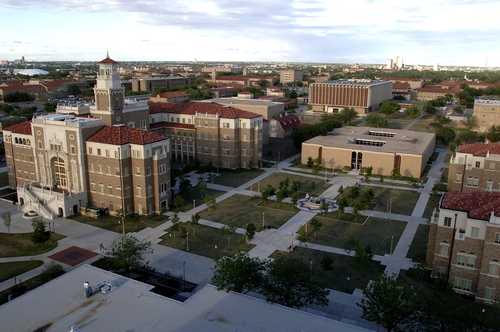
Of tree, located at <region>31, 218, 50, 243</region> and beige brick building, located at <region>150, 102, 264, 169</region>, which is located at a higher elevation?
beige brick building, located at <region>150, 102, 264, 169</region>

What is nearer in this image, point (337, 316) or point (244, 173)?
point (337, 316)

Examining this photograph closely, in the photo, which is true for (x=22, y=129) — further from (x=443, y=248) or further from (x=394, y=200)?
(x=443, y=248)

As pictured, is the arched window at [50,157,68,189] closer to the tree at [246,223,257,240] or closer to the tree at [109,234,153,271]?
the tree at [109,234,153,271]

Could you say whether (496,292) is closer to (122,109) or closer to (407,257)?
(407,257)

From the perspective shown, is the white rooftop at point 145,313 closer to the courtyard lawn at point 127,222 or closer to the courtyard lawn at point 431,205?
the courtyard lawn at point 127,222

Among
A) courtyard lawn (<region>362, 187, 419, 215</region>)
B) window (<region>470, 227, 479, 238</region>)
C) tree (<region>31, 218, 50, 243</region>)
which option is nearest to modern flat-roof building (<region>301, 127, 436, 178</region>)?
courtyard lawn (<region>362, 187, 419, 215</region>)

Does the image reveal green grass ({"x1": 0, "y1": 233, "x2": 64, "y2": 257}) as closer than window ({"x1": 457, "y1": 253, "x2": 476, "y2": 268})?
No

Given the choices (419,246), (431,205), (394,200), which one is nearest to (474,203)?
(419,246)

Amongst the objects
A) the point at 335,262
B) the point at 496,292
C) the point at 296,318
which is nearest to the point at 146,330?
the point at 296,318
